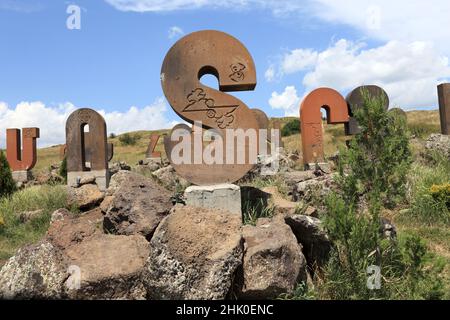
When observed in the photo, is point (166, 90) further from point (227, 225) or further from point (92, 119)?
A: point (92, 119)

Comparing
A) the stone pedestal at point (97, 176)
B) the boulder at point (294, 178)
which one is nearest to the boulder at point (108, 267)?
the boulder at point (294, 178)

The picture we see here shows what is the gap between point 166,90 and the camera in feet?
20.3

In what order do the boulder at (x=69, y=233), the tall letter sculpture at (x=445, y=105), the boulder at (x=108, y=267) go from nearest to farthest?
the boulder at (x=108, y=267) → the boulder at (x=69, y=233) → the tall letter sculpture at (x=445, y=105)

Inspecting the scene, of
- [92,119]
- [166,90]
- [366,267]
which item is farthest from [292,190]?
[92,119]

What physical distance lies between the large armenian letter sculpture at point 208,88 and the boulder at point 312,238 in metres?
1.52

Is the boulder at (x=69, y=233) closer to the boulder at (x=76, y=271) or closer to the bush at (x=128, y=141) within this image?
the boulder at (x=76, y=271)

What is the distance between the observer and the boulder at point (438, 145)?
1099cm

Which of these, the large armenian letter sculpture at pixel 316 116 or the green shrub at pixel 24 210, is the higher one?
the large armenian letter sculpture at pixel 316 116

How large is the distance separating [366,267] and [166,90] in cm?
359

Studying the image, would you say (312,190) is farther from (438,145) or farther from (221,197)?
(438,145)

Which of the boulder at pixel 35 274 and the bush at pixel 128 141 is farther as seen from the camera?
the bush at pixel 128 141

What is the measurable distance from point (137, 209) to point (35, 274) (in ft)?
5.08

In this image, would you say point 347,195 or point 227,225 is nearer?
point 227,225

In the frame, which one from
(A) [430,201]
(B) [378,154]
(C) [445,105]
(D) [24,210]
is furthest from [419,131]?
(D) [24,210]
